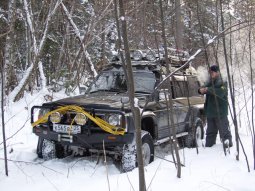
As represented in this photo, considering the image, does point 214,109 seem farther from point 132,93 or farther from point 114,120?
point 132,93

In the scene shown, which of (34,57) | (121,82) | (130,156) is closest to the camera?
(130,156)

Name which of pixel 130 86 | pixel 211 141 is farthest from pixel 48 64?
pixel 130 86

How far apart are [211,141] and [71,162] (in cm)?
266

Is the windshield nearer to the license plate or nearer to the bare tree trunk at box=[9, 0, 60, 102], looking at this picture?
Answer: the license plate

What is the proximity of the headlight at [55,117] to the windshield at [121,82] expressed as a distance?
1381 mm

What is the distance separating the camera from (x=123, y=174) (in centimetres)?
479

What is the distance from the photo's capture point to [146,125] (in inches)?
249

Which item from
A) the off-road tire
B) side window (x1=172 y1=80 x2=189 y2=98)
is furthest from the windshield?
the off-road tire

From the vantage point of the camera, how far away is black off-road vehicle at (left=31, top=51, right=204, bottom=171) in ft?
17.6

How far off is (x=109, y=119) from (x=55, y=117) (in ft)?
2.78

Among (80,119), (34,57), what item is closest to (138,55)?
(80,119)

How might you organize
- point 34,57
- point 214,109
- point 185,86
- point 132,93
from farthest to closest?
1. point 34,57
2. point 185,86
3. point 214,109
4. point 132,93

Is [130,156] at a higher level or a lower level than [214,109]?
lower

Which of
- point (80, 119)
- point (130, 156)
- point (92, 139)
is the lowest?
point (130, 156)
